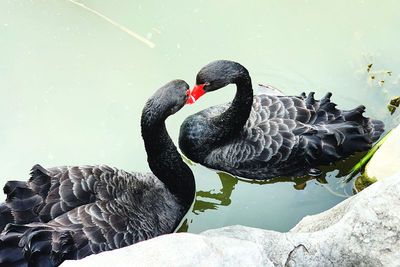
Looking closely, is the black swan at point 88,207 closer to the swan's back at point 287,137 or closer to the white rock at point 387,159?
the swan's back at point 287,137

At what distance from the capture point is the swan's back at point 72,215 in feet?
8.61

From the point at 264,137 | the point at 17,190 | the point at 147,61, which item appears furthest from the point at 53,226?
the point at 147,61

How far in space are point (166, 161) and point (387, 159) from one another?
5.51 ft

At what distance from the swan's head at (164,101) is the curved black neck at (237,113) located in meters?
0.74

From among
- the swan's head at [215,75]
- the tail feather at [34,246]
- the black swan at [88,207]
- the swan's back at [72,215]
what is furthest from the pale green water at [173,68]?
the tail feather at [34,246]

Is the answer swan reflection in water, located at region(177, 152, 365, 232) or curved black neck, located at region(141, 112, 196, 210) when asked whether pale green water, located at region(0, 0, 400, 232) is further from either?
curved black neck, located at region(141, 112, 196, 210)

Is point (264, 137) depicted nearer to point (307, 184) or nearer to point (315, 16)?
point (307, 184)

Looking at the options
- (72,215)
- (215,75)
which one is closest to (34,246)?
(72,215)

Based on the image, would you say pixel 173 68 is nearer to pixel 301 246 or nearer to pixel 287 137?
pixel 287 137

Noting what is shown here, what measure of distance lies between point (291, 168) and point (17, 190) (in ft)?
6.99

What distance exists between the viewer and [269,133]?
3.77 m

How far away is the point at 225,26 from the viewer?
5.18 meters

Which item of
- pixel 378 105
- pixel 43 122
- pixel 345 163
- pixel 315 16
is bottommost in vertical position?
pixel 43 122

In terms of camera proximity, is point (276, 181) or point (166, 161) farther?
point (276, 181)
